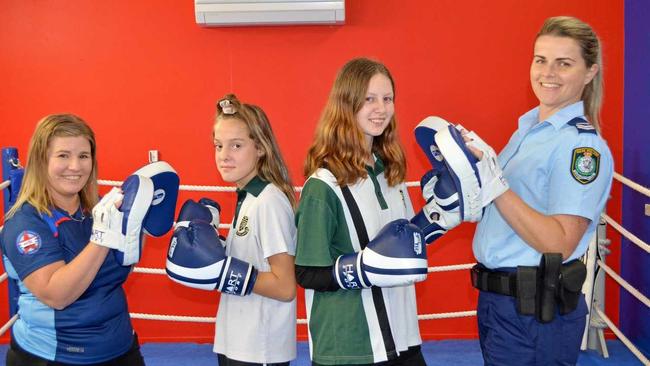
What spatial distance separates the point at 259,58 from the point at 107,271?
200 cm

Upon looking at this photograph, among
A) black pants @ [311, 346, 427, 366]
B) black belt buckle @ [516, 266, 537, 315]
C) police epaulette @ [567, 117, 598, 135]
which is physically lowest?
black pants @ [311, 346, 427, 366]

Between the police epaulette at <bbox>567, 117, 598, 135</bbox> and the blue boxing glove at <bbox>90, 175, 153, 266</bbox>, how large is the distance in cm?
110

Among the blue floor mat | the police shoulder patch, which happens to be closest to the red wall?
the blue floor mat

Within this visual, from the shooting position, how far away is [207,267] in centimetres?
171

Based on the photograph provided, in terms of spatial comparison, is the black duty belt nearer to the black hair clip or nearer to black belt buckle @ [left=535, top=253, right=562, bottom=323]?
Result: black belt buckle @ [left=535, top=253, right=562, bottom=323]

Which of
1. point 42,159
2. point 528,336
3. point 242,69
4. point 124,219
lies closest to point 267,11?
point 242,69

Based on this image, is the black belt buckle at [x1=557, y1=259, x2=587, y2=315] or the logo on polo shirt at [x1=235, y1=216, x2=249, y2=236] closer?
the black belt buckle at [x1=557, y1=259, x2=587, y2=315]

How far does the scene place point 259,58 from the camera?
3.52 metres

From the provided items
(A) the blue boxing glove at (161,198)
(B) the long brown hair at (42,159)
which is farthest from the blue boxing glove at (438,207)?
(B) the long brown hair at (42,159)

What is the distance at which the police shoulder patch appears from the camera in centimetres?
157

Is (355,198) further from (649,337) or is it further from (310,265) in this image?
(649,337)

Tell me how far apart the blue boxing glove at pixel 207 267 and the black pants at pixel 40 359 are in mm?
279

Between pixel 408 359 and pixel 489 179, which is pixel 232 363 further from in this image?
pixel 489 179

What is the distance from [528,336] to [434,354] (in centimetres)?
186
